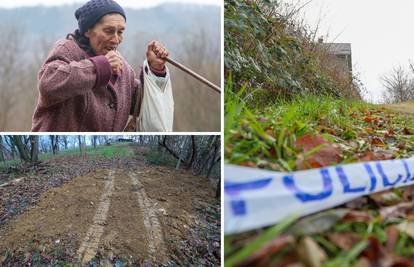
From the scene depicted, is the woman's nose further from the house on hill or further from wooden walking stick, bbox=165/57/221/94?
the house on hill

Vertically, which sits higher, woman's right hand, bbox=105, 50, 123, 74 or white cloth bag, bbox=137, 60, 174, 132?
woman's right hand, bbox=105, 50, 123, 74

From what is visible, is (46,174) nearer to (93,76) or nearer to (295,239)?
(93,76)

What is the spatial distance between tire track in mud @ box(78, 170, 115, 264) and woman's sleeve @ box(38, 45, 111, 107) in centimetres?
42

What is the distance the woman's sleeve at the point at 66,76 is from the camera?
141 cm

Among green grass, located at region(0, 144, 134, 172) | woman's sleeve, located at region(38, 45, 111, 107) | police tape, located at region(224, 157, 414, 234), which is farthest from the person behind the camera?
green grass, located at region(0, 144, 134, 172)

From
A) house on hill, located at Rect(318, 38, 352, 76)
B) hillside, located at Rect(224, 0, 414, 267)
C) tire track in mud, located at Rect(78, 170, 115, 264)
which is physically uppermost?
house on hill, located at Rect(318, 38, 352, 76)

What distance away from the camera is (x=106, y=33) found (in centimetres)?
147

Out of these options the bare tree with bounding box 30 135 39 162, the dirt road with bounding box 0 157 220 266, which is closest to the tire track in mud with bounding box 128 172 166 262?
the dirt road with bounding box 0 157 220 266

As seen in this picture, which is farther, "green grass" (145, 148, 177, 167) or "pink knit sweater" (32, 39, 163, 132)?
"green grass" (145, 148, 177, 167)

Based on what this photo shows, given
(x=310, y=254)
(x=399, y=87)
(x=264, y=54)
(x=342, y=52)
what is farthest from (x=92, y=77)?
(x=399, y=87)

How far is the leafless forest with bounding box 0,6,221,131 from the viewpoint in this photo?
4.78ft

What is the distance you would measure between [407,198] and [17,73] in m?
1.39

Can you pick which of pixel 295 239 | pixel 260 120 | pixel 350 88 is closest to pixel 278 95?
pixel 260 120

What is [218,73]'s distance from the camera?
5.09ft
